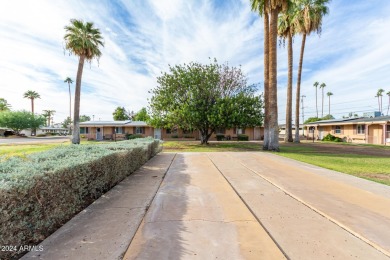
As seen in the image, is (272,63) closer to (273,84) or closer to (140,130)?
(273,84)

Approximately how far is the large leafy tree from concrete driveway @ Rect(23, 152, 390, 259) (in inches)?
502

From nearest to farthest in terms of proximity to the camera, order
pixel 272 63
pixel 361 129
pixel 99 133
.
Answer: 1. pixel 272 63
2. pixel 361 129
3. pixel 99 133

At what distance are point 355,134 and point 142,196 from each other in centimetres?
3507

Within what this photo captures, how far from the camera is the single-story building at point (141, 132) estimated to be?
33125 millimetres

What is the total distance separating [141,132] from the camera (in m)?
34.2

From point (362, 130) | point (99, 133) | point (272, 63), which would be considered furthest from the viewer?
point (99, 133)

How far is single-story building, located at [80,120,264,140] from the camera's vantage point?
109 ft

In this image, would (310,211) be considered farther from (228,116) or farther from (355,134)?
(355,134)

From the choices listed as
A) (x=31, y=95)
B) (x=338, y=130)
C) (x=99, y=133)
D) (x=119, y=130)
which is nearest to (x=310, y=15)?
(x=338, y=130)

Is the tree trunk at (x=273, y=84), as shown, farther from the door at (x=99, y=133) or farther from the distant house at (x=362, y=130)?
the door at (x=99, y=133)

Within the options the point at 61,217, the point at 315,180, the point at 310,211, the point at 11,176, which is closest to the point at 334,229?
the point at 310,211

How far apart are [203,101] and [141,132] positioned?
17.7 meters

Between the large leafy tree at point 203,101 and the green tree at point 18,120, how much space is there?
43.9m

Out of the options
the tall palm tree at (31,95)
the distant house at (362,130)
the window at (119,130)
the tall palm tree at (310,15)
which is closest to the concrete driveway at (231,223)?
the tall palm tree at (310,15)
